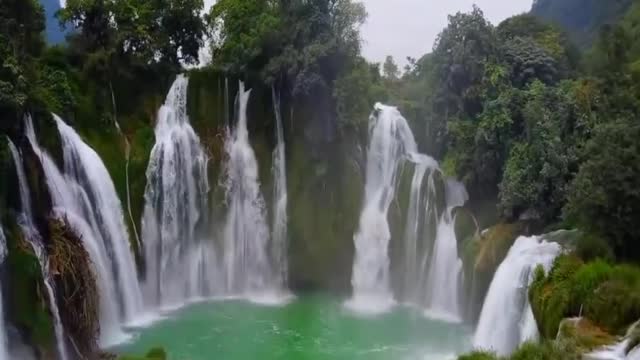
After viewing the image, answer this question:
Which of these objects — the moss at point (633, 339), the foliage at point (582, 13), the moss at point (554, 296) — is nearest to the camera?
the moss at point (633, 339)

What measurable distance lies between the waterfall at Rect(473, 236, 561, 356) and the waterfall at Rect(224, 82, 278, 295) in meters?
8.48

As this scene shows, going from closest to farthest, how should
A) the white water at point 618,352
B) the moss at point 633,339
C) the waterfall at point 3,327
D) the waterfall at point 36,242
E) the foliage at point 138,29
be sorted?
1. the white water at point 618,352
2. the moss at point 633,339
3. the waterfall at point 3,327
4. the waterfall at point 36,242
5. the foliage at point 138,29

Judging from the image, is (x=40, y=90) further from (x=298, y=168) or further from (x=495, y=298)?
(x=495, y=298)

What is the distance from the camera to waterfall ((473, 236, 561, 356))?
15.4m

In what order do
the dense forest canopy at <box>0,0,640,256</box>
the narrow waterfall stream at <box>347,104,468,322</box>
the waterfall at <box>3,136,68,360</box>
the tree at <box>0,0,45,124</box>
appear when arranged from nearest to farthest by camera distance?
the tree at <box>0,0,45,124</box> < the waterfall at <box>3,136,68,360</box> < the dense forest canopy at <box>0,0,640,256</box> < the narrow waterfall stream at <box>347,104,468,322</box>

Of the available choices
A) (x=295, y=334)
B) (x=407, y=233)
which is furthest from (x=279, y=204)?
(x=295, y=334)

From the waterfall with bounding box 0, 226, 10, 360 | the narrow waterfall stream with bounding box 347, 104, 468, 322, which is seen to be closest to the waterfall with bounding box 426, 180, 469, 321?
the narrow waterfall stream with bounding box 347, 104, 468, 322

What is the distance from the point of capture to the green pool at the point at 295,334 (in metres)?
17.7

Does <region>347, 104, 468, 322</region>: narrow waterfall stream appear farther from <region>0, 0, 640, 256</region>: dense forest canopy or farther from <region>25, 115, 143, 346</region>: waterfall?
<region>25, 115, 143, 346</region>: waterfall

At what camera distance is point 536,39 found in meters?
25.0

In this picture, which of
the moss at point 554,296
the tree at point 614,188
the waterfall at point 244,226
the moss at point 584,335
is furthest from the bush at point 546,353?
the waterfall at point 244,226

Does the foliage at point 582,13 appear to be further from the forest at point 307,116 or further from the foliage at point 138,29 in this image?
the foliage at point 138,29

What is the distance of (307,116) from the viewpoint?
77.8 ft

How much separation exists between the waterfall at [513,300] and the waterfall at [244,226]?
8481 mm
